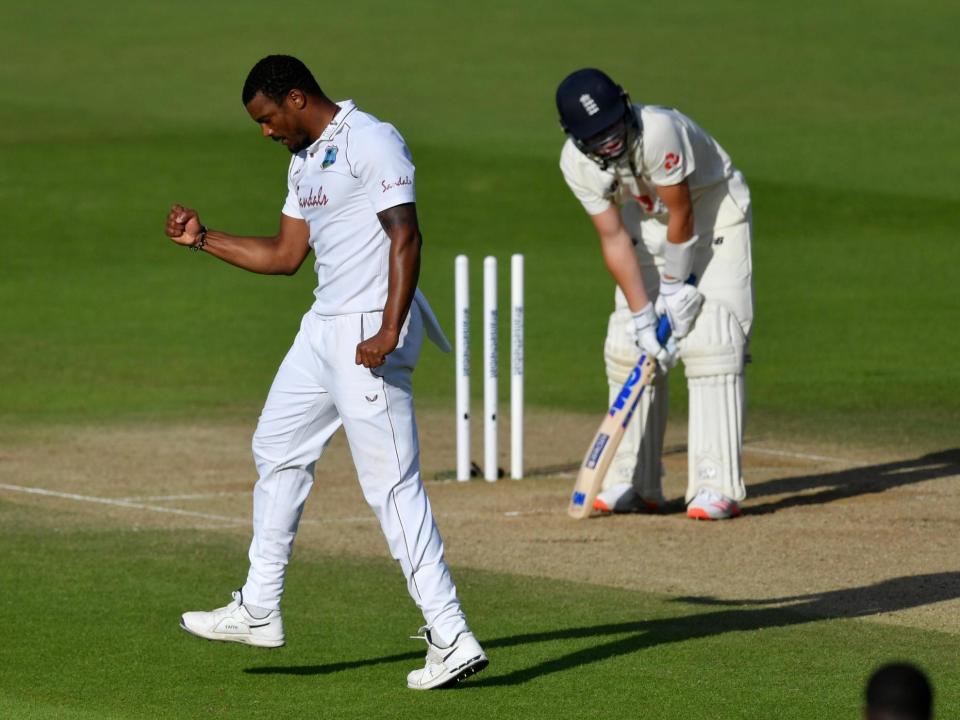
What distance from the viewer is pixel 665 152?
9.29 meters

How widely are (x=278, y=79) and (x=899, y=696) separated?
12.4ft

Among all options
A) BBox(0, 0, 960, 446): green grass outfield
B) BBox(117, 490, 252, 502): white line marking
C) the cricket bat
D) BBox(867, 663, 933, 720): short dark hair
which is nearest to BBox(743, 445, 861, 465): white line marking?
BBox(0, 0, 960, 446): green grass outfield

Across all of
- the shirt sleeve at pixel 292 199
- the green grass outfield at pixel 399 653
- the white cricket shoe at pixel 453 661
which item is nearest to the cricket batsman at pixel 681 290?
the green grass outfield at pixel 399 653

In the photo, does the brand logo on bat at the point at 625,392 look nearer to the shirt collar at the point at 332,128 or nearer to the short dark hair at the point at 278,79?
the shirt collar at the point at 332,128

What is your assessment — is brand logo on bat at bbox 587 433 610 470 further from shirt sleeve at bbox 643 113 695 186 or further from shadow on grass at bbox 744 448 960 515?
shirt sleeve at bbox 643 113 695 186

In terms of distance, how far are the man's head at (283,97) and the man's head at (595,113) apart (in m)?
2.78

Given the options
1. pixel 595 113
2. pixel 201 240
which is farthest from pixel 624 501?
pixel 201 240

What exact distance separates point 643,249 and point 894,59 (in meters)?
28.8

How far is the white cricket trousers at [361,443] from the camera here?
6359 millimetres

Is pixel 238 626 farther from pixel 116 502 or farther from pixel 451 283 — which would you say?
pixel 451 283

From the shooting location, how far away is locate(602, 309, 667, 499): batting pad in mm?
10258

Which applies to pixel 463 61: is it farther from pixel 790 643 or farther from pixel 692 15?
pixel 790 643

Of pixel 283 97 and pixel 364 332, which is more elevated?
pixel 283 97

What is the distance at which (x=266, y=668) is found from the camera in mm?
6871
